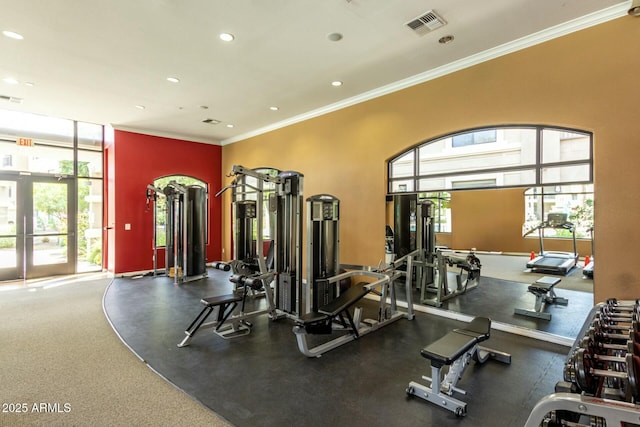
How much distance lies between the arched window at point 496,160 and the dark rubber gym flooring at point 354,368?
5.04ft

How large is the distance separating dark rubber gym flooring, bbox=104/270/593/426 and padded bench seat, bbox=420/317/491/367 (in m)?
0.40

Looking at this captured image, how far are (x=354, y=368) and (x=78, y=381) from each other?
2.43 meters

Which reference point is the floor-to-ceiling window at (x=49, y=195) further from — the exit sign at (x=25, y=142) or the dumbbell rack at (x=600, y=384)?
the dumbbell rack at (x=600, y=384)

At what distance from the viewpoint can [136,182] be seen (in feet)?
23.8

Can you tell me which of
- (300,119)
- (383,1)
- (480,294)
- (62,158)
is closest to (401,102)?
(383,1)

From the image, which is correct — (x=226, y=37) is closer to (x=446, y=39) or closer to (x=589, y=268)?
(x=446, y=39)

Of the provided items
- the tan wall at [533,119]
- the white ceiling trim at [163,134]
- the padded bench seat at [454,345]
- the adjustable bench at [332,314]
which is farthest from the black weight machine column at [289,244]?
the white ceiling trim at [163,134]

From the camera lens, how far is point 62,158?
696 cm

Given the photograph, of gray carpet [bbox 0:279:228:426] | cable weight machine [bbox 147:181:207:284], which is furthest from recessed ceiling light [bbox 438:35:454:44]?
cable weight machine [bbox 147:181:207:284]

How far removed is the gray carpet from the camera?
224 centimetres

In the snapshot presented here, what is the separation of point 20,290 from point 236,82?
5580 millimetres

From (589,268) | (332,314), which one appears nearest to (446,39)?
(589,268)

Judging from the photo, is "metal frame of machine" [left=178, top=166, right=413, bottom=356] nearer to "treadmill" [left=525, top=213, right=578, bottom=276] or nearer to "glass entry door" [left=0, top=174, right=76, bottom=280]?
"treadmill" [left=525, top=213, right=578, bottom=276]

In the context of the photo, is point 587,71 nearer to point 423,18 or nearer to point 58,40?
point 423,18
